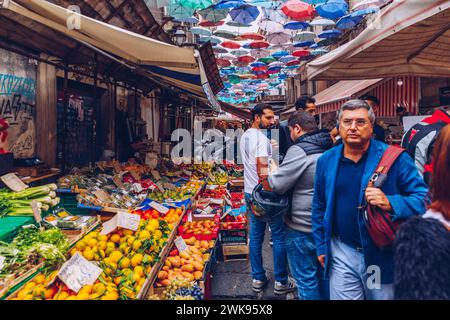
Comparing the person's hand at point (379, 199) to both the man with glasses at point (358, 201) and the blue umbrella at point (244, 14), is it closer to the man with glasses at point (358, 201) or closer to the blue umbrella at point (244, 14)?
the man with glasses at point (358, 201)

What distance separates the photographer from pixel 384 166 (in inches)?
82.2

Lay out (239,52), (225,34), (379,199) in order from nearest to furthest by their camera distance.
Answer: (379,199) < (225,34) < (239,52)

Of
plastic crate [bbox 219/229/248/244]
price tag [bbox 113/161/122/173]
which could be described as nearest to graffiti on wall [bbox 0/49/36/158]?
price tag [bbox 113/161/122/173]

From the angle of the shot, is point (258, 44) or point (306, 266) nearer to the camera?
point (306, 266)

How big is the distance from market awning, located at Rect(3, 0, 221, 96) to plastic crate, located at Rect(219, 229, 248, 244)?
255 cm

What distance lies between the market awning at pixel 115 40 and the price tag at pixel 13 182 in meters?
2.03

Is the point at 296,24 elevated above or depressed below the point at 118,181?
above

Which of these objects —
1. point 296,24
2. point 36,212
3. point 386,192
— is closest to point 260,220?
point 386,192

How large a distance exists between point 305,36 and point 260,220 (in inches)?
435

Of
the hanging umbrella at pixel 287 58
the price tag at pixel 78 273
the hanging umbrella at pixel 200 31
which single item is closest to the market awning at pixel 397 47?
the price tag at pixel 78 273

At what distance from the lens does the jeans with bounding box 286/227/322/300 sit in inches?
119

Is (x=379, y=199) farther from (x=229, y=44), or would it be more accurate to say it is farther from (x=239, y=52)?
(x=239, y=52)
